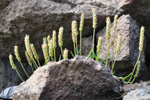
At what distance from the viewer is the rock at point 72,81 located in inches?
77.0

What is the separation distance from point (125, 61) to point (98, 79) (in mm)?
1126

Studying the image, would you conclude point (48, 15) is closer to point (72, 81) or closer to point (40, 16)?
point (40, 16)

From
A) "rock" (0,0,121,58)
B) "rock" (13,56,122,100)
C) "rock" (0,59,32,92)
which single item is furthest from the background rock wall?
"rock" (13,56,122,100)

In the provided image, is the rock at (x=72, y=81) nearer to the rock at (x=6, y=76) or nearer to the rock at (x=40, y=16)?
the rock at (x=40, y=16)

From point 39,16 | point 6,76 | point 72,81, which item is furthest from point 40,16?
point 72,81

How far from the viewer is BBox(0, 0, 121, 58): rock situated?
10.2 feet

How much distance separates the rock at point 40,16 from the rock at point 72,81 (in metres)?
1.32

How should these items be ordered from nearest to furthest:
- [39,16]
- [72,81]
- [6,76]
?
[72,81] → [39,16] → [6,76]

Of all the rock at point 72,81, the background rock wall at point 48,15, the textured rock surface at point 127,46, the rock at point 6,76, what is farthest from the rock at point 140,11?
the rock at point 6,76

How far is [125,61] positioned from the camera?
3.02 meters

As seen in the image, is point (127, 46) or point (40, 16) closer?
point (127, 46)

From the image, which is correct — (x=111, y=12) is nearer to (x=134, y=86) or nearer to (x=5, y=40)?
(x=134, y=86)

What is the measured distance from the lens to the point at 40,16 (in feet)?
10.3

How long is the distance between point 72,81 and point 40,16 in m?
1.48
